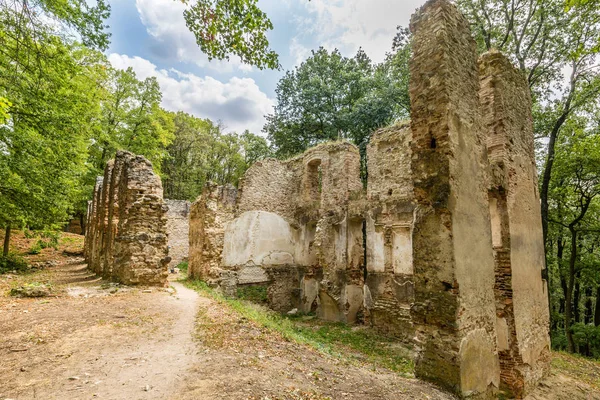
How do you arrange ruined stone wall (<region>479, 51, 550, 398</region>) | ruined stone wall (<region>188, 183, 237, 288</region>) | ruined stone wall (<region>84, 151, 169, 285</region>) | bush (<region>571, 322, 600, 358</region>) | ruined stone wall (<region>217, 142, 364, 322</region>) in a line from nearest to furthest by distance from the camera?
ruined stone wall (<region>479, 51, 550, 398</region>) → ruined stone wall (<region>84, 151, 169, 285</region>) → bush (<region>571, 322, 600, 358</region>) → ruined stone wall (<region>217, 142, 364, 322</region>) → ruined stone wall (<region>188, 183, 237, 288</region>)

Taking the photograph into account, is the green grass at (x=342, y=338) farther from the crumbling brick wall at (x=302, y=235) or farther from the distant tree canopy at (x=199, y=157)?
the distant tree canopy at (x=199, y=157)

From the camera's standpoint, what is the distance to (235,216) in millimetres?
15508

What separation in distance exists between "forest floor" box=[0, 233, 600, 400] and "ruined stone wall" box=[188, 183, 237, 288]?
5152 millimetres

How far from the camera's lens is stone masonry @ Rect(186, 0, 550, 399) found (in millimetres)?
5191

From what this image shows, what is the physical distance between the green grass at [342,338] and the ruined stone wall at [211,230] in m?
0.77

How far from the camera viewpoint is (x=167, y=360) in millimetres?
4738

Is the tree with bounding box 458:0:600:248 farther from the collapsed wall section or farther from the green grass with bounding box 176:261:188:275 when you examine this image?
the green grass with bounding box 176:261:188:275

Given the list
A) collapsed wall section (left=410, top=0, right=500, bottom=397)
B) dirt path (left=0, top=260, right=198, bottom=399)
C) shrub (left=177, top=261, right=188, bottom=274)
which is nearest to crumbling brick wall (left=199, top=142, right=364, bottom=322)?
shrub (left=177, top=261, right=188, bottom=274)

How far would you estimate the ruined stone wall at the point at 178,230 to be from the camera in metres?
21.9

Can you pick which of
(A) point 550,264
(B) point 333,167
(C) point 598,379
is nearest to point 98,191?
(B) point 333,167

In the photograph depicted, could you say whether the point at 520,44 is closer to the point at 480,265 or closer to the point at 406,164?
the point at 406,164

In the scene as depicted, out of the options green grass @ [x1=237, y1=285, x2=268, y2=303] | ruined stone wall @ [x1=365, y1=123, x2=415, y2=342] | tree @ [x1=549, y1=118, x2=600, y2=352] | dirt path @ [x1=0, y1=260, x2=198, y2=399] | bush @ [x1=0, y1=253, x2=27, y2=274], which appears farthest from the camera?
green grass @ [x1=237, y1=285, x2=268, y2=303]

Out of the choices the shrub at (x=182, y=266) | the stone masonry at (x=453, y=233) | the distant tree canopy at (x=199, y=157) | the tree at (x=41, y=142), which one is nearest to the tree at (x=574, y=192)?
the stone masonry at (x=453, y=233)

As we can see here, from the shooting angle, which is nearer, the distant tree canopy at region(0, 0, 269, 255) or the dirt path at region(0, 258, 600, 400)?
the dirt path at region(0, 258, 600, 400)
